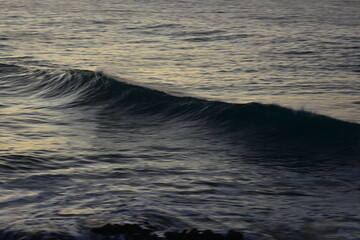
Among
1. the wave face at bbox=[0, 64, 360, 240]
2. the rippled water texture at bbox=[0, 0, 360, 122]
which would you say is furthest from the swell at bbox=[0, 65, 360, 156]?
the rippled water texture at bbox=[0, 0, 360, 122]

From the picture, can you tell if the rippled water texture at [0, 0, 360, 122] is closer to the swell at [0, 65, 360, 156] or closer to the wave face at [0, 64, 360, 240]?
the swell at [0, 65, 360, 156]

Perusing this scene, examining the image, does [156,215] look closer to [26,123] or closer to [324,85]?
[26,123]

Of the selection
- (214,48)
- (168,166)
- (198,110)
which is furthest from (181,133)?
(214,48)

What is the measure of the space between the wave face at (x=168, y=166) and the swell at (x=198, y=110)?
29 millimetres

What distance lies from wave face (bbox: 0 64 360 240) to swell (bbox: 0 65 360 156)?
1.2 inches

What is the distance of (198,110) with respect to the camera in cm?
1188

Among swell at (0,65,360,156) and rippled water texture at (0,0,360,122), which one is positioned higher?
rippled water texture at (0,0,360,122)

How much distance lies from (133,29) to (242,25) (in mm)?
4932

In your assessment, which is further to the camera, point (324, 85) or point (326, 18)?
point (326, 18)

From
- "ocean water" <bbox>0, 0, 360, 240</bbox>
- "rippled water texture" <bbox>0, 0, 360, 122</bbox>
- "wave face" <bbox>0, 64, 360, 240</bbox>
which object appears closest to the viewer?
"wave face" <bbox>0, 64, 360, 240</bbox>

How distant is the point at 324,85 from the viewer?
13.8 meters

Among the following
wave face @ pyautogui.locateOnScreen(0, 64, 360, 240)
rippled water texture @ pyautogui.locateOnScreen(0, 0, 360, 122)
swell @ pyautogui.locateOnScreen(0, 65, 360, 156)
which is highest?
rippled water texture @ pyautogui.locateOnScreen(0, 0, 360, 122)

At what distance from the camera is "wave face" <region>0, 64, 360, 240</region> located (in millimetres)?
5941

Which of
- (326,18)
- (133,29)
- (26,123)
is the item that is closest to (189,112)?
(26,123)
